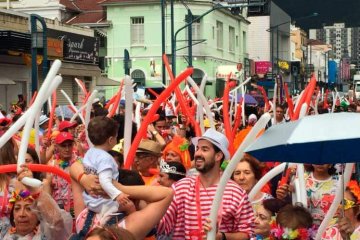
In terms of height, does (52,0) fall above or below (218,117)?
above

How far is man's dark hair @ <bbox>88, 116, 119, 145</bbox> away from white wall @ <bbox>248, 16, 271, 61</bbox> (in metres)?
70.9

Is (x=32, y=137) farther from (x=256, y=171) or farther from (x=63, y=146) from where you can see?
(x=256, y=171)

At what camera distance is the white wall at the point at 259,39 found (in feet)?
246

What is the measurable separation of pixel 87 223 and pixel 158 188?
43 centimetres

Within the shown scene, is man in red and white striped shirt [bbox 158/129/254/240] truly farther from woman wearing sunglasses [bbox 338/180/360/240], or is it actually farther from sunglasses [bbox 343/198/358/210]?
sunglasses [bbox 343/198/358/210]

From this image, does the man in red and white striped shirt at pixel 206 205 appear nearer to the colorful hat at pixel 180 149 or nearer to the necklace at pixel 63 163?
the colorful hat at pixel 180 149

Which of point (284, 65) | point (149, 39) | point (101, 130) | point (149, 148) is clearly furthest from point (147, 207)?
point (284, 65)

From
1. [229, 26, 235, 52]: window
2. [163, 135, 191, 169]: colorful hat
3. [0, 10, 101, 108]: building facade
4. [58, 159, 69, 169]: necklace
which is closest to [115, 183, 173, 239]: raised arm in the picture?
[163, 135, 191, 169]: colorful hat

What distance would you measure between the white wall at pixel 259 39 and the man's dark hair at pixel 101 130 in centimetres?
7085

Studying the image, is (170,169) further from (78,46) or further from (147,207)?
(78,46)

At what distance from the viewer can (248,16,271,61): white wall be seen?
7500 centimetres

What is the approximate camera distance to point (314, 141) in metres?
4.12

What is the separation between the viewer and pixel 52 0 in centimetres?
4222

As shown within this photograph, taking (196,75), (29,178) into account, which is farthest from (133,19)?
(29,178)
